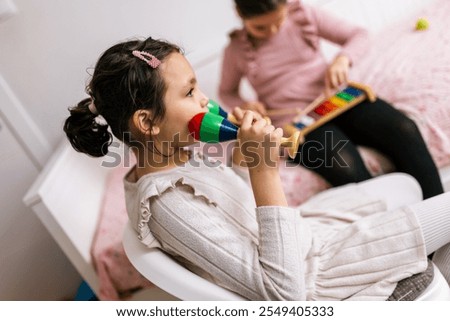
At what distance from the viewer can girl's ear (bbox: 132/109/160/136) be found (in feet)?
1.92

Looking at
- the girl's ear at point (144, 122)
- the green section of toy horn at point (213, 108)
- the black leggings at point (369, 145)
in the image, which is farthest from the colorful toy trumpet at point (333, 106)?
the girl's ear at point (144, 122)

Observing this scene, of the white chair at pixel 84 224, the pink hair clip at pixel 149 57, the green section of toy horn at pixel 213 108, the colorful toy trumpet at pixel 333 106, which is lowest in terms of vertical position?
the colorful toy trumpet at pixel 333 106

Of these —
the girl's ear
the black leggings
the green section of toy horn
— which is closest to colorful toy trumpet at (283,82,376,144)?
the black leggings

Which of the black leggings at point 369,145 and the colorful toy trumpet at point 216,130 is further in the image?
the black leggings at point 369,145

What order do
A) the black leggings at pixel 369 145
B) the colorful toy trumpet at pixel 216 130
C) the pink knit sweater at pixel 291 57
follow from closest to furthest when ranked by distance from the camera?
the colorful toy trumpet at pixel 216 130 < the black leggings at pixel 369 145 < the pink knit sweater at pixel 291 57

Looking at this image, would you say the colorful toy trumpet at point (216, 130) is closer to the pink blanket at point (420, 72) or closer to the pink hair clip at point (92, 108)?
the pink hair clip at point (92, 108)

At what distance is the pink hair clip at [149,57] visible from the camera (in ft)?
1.86

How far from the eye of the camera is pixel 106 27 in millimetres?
722

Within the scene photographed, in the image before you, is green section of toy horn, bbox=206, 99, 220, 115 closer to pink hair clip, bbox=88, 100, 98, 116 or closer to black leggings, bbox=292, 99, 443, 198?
pink hair clip, bbox=88, 100, 98, 116

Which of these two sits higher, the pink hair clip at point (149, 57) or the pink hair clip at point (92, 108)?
the pink hair clip at point (149, 57)

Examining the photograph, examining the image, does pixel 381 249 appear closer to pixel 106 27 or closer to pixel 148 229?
pixel 148 229

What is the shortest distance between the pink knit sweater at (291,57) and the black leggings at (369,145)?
0.34 ft

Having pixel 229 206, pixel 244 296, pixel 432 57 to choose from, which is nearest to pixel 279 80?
pixel 432 57

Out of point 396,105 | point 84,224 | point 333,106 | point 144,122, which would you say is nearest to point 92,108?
point 144,122
